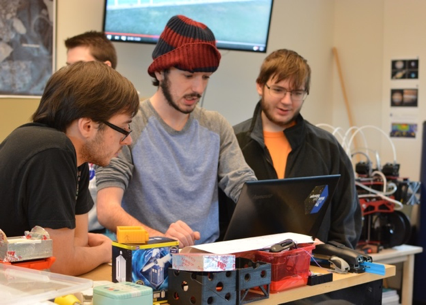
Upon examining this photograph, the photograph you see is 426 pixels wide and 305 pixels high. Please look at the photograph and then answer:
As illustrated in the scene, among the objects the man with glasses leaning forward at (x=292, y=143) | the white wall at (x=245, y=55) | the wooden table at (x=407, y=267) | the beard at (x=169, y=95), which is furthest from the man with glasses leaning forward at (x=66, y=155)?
the wooden table at (x=407, y=267)

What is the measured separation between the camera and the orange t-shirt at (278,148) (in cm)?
265

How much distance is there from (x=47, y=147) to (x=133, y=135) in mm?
688

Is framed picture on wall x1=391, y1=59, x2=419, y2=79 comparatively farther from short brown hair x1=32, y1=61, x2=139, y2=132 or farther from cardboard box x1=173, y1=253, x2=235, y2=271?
cardboard box x1=173, y1=253, x2=235, y2=271

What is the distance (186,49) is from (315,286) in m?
0.97

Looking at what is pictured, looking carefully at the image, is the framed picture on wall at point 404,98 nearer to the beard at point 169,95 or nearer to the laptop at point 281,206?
the beard at point 169,95

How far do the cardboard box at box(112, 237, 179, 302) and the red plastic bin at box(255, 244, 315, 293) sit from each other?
0.89 ft

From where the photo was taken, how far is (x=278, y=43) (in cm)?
471

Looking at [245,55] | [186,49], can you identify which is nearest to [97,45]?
[186,49]

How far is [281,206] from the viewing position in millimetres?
1749

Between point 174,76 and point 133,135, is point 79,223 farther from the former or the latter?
point 174,76

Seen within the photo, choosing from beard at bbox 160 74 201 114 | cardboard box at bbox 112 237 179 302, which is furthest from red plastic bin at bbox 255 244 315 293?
beard at bbox 160 74 201 114

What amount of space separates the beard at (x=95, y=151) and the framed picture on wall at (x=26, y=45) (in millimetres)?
1844

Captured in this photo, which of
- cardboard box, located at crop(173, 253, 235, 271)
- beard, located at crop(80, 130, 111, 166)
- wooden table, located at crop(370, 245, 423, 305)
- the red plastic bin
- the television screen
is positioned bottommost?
wooden table, located at crop(370, 245, 423, 305)

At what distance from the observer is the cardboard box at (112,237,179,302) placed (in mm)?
1387
